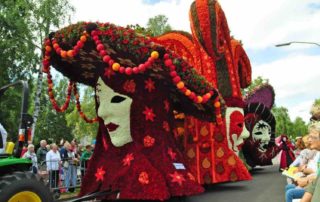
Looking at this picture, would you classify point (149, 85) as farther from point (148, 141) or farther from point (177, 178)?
point (177, 178)

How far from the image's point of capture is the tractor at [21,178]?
20.3 ft

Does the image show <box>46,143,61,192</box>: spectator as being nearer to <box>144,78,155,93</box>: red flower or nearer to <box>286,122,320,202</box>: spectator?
<box>144,78,155,93</box>: red flower

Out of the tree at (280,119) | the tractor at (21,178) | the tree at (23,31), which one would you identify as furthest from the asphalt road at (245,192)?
the tree at (280,119)

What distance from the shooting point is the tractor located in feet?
20.3

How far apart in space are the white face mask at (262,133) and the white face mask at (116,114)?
10.7 meters

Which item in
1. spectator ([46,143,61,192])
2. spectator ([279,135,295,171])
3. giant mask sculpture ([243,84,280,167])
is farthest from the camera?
giant mask sculpture ([243,84,280,167])

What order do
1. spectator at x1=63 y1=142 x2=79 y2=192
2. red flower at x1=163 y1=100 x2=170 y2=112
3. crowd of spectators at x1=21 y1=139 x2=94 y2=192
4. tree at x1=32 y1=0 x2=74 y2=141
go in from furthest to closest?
tree at x1=32 y1=0 x2=74 y2=141 → spectator at x1=63 y1=142 x2=79 y2=192 → crowd of spectators at x1=21 y1=139 x2=94 y2=192 → red flower at x1=163 y1=100 x2=170 y2=112

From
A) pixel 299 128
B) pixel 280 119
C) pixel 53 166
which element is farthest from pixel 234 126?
pixel 299 128

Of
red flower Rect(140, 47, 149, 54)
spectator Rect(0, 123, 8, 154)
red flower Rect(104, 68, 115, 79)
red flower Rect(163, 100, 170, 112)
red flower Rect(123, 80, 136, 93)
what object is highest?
red flower Rect(140, 47, 149, 54)

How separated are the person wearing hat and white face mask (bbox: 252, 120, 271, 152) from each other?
9.36 metres

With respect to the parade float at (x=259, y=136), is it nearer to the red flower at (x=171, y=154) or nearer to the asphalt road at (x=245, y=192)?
the asphalt road at (x=245, y=192)

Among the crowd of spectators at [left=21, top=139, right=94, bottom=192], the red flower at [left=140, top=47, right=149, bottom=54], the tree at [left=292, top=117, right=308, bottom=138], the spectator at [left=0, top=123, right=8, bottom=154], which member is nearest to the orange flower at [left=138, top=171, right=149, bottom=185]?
the red flower at [left=140, top=47, right=149, bottom=54]

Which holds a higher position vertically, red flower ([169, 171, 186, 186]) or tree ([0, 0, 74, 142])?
tree ([0, 0, 74, 142])

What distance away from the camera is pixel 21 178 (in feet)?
20.9
